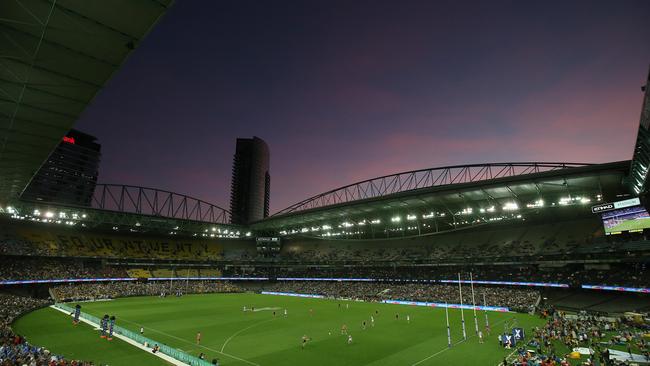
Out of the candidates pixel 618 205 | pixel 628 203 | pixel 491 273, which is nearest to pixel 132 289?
pixel 491 273

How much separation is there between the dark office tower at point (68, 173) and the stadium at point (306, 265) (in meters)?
119

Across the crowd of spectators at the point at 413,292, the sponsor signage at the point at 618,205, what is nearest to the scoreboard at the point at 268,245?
the crowd of spectators at the point at 413,292

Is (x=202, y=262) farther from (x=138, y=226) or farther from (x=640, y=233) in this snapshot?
(x=640, y=233)

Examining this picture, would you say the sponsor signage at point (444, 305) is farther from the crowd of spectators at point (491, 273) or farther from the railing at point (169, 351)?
the railing at point (169, 351)

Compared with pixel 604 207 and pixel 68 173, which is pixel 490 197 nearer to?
pixel 604 207

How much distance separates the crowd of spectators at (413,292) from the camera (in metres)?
54.3

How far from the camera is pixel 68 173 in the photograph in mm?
171000

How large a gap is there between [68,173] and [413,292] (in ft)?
599

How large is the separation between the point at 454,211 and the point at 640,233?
30132mm

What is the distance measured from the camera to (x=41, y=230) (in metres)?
79.1

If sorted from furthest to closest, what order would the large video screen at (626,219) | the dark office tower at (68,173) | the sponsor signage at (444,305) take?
the dark office tower at (68,173) → the sponsor signage at (444,305) → the large video screen at (626,219)

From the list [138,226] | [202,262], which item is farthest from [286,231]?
[138,226]

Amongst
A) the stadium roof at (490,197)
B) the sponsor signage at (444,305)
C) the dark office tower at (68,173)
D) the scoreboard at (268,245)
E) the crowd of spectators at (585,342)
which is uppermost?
the dark office tower at (68,173)

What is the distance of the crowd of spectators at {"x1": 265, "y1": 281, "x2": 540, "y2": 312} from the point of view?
54.3m
